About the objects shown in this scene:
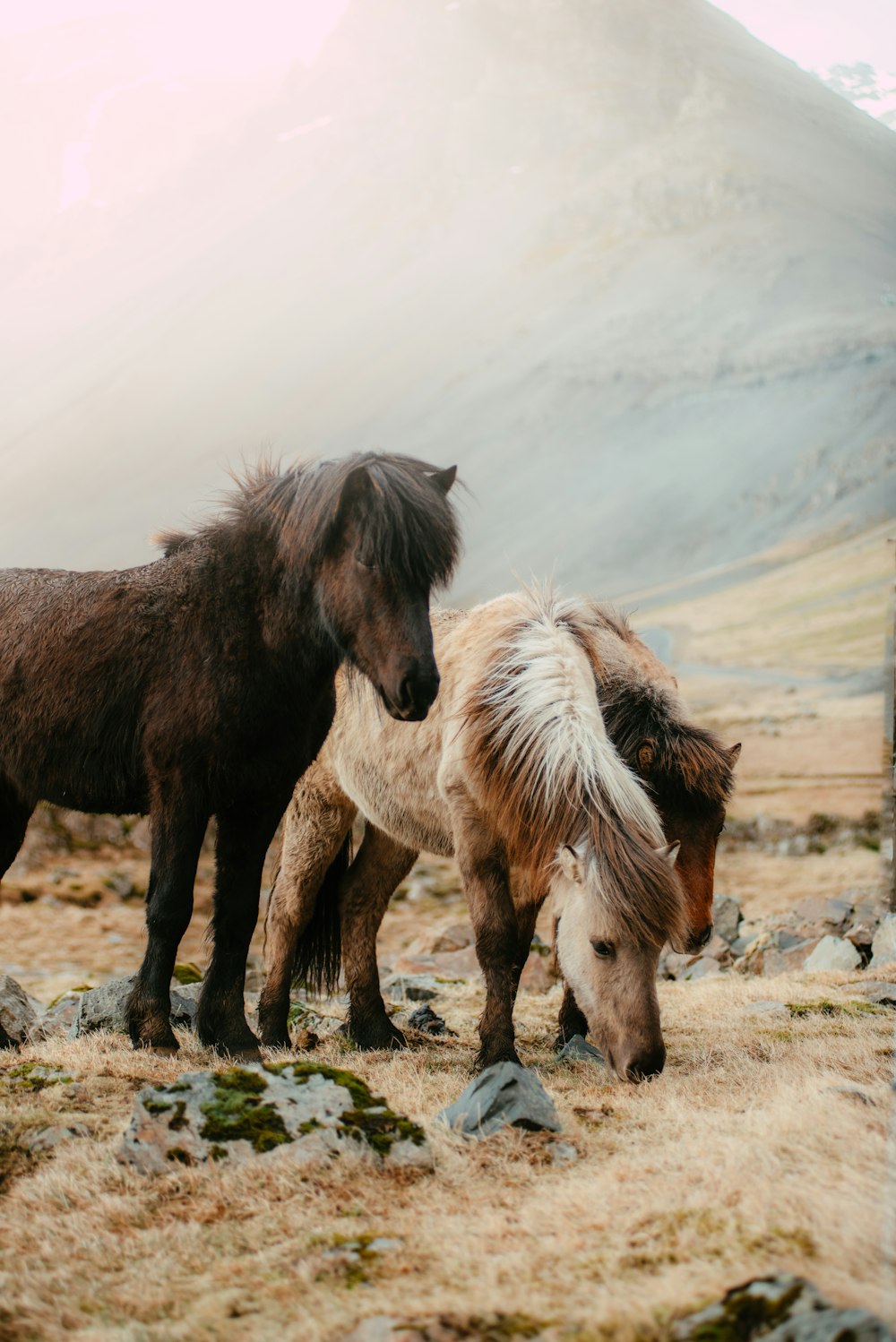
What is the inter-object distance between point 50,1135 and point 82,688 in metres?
2.27

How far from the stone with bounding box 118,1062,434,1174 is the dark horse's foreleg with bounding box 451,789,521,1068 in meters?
1.49

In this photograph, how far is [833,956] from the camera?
374 inches

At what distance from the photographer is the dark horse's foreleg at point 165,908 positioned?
5328 mm

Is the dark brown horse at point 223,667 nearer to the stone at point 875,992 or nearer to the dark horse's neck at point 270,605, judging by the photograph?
the dark horse's neck at point 270,605

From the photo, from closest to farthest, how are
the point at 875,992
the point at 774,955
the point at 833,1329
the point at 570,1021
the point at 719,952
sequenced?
the point at 833,1329 < the point at 570,1021 < the point at 875,992 < the point at 774,955 < the point at 719,952

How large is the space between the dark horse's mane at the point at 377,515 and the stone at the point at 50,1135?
2.83 metres

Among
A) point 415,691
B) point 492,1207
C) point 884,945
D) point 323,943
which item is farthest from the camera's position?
point 884,945

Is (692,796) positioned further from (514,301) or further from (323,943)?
(514,301)

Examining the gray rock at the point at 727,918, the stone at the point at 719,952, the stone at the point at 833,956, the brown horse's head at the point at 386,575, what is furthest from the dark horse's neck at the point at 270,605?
the gray rock at the point at 727,918

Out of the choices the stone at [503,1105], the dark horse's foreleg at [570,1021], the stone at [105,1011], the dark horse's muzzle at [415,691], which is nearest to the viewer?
the stone at [503,1105]

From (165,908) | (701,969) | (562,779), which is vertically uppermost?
(562,779)

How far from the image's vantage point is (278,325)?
113625 mm

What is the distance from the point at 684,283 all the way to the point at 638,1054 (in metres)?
133

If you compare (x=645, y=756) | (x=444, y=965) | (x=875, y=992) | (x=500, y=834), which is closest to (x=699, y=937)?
(x=645, y=756)
